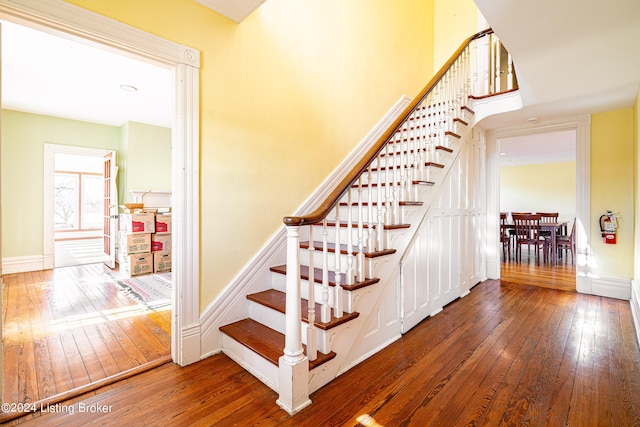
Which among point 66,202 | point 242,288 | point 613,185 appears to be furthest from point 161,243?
point 66,202

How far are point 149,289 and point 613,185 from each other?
6126 mm

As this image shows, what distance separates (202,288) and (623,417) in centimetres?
266

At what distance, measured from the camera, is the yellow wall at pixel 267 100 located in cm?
216

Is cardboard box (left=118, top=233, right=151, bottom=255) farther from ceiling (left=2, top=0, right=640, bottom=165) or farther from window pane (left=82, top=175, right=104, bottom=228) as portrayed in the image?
window pane (left=82, top=175, right=104, bottom=228)

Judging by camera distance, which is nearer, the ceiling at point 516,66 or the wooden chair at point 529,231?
the ceiling at point 516,66

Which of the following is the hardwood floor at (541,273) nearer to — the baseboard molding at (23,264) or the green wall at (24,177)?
the baseboard molding at (23,264)

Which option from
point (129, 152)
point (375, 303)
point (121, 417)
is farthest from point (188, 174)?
point (129, 152)

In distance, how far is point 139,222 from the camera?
4695 millimetres

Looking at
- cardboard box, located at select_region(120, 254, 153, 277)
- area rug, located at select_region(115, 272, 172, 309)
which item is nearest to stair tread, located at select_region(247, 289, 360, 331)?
area rug, located at select_region(115, 272, 172, 309)

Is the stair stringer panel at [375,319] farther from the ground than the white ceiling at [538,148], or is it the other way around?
the white ceiling at [538,148]

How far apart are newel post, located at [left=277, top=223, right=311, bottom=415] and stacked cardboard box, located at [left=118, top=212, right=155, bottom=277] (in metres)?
4.02

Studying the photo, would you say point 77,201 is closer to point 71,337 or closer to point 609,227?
point 71,337

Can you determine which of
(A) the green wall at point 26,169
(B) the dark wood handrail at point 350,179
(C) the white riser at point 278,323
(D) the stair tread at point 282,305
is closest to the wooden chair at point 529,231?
(B) the dark wood handrail at point 350,179

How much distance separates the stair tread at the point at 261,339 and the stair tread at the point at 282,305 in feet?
0.60
